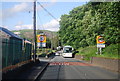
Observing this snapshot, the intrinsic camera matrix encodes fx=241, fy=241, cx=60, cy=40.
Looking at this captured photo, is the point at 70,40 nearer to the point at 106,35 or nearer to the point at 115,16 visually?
the point at 106,35

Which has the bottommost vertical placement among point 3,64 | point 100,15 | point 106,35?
point 3,64

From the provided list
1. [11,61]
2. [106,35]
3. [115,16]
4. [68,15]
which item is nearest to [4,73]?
[11,61]

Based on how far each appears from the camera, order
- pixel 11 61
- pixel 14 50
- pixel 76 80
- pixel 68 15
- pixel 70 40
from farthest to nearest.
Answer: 1. pixel 68 15
2. pixel 70 40
3. pixel 14 50
4. pixel 11 61
5. pixel 76 80

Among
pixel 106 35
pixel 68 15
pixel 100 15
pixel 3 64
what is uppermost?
pixel 68 15

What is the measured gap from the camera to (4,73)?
13.2m

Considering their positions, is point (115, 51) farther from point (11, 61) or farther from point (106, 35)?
point (11, 61)

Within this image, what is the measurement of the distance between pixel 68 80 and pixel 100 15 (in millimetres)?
22808

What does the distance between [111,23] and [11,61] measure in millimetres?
18778

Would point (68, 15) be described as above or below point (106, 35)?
above

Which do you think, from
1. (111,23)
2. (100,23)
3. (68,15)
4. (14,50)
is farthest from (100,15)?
(68,15)

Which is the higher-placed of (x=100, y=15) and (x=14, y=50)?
(x=100, y=15)

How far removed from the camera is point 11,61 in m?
16.1

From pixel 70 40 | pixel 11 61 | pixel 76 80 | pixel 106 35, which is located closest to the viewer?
pixel 76 80

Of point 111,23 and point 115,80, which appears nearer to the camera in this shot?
point 115,80
